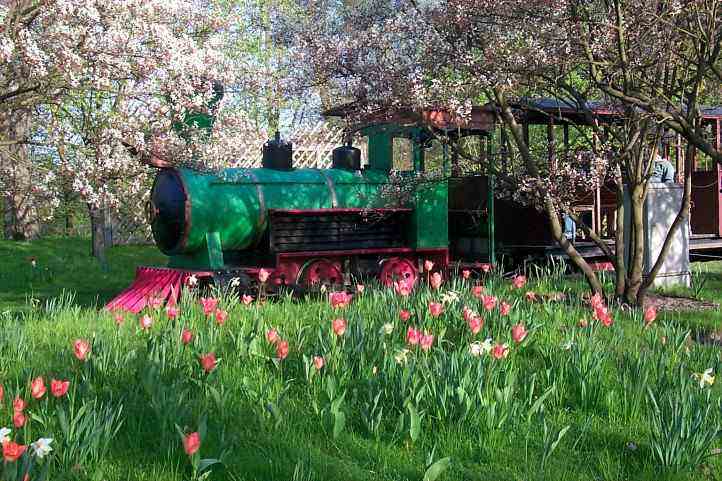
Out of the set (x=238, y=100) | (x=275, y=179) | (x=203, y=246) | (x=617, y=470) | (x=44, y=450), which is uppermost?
(x=238, y=100)

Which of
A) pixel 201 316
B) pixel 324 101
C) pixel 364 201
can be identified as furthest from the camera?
pixel 324 101

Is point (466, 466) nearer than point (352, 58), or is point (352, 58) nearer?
point (466, 466)

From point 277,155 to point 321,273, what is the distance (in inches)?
68.5

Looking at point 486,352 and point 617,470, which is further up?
point 486,352

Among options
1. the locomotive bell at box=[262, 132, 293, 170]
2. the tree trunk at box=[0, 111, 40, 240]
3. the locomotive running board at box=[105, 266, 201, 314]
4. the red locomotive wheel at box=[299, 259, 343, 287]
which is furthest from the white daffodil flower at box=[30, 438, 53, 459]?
the locomotive bell at box=[262, 132, 293, 170]

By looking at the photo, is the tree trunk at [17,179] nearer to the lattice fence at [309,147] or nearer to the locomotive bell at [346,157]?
the lattice fence at [309,147]

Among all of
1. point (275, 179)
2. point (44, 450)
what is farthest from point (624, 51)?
point (44, 450)

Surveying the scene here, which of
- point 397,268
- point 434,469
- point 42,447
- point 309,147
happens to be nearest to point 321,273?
point 397,268

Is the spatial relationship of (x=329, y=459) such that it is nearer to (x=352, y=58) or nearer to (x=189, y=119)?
(x=352, y=58)

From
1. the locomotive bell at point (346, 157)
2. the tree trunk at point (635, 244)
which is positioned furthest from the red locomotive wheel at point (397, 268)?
the tree trunk at point (635, 244)

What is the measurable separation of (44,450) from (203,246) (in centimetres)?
708

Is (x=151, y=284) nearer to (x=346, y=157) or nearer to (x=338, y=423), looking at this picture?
(x=346, y=157)

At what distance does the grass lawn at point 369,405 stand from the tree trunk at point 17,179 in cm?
489

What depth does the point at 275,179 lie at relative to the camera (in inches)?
384
